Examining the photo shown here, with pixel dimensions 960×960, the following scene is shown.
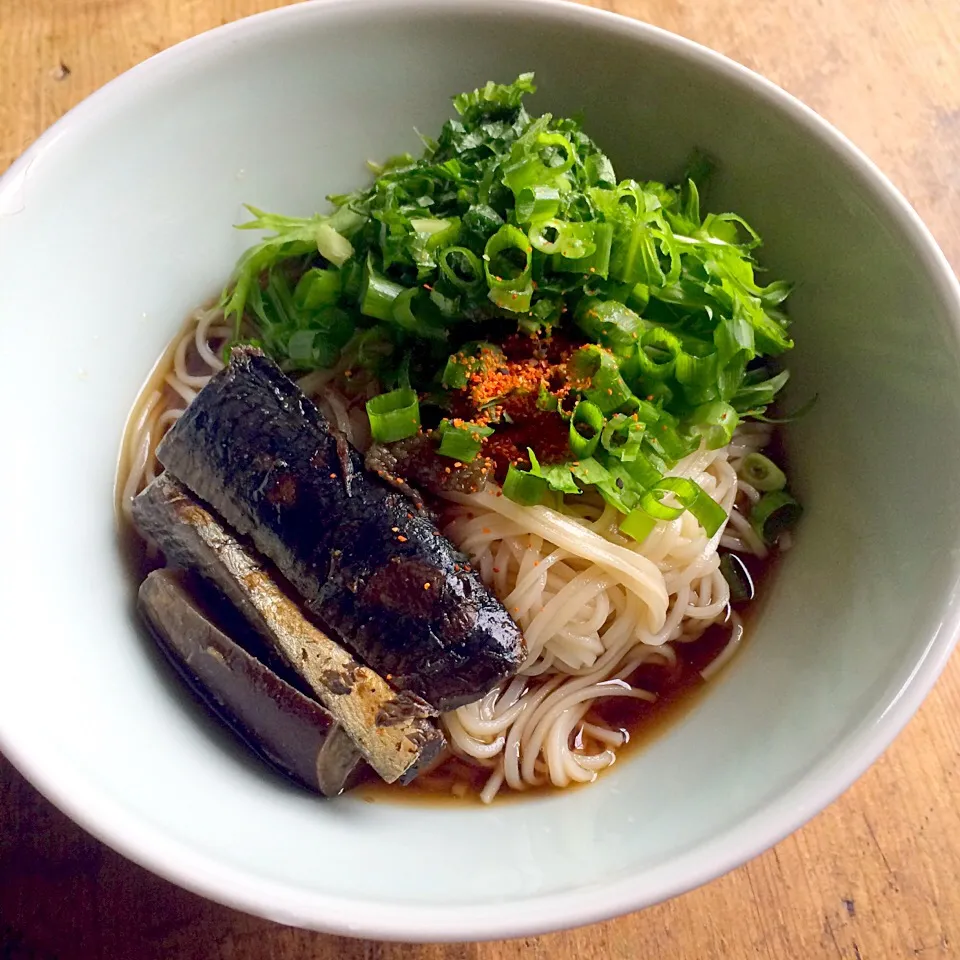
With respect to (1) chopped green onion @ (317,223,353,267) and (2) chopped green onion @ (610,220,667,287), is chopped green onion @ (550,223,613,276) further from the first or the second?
(1) chopped green onion @ (317,223,353,267)

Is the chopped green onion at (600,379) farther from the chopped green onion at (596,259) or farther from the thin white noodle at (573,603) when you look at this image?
the thin white noodle at (573,603)

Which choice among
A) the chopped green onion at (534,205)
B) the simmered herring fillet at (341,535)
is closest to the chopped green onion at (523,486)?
the simmered herring fillet at (341,535)

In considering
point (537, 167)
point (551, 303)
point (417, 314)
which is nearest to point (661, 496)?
point (551, 303)

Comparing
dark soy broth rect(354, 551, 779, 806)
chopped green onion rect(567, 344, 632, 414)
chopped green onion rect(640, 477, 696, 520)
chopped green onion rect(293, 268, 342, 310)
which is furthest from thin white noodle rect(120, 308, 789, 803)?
chopped green onion rect(567, 344, 632, 414)

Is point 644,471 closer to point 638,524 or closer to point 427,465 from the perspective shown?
point 638,524

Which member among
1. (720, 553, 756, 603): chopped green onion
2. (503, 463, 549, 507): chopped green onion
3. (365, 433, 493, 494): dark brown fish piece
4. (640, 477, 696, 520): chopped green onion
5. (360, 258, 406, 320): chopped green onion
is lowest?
(365, 433, 493, 494): dark brown fish piece
